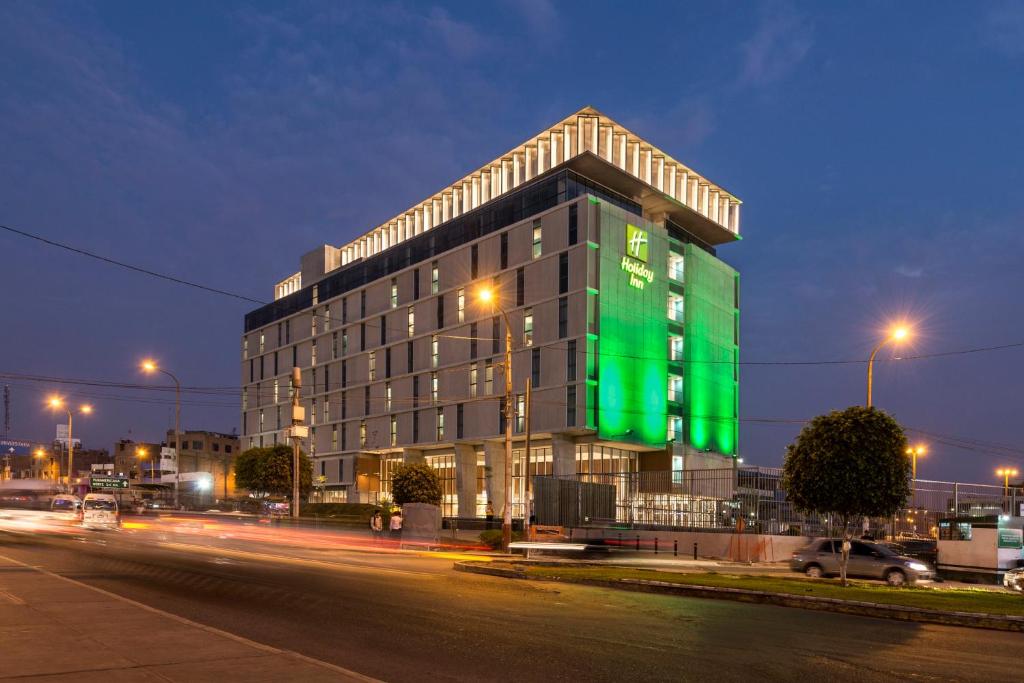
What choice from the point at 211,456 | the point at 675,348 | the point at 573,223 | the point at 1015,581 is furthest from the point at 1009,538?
the point at 211,456

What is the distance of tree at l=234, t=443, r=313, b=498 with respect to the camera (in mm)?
77312

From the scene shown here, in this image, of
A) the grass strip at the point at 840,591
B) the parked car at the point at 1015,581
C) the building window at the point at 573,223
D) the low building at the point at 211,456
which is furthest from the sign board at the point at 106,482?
the parked car at the point at 1015,581

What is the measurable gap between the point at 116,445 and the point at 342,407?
80968 mm

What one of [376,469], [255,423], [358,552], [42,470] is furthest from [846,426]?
[42,470]

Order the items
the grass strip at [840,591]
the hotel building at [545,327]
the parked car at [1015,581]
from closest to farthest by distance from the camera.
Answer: the grass strip at [840,591] < the parked car at [1015,581] < the hotel building at [545,327]

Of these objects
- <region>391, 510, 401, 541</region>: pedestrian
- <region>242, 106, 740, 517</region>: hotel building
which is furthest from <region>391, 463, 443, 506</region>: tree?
<region>391, 510, 401, 541</region>: pedestrian

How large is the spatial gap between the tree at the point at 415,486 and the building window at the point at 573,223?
69.5 ft

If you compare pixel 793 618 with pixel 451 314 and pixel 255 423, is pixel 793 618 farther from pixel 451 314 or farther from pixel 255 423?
pixel 255 423

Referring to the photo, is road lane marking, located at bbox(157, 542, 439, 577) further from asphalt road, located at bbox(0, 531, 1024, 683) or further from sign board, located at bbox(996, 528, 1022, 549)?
sign board, located at bbox(996, 528, 1022, 549)

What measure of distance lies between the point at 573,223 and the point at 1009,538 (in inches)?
1718

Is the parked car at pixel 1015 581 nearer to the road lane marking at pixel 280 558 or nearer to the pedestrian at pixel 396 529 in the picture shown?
the road lane marking at pixel 280 558

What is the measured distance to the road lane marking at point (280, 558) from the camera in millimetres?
26081

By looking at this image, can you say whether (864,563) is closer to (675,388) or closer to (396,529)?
(396,529)

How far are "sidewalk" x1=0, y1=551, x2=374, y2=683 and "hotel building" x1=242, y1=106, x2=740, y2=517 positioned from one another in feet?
152
